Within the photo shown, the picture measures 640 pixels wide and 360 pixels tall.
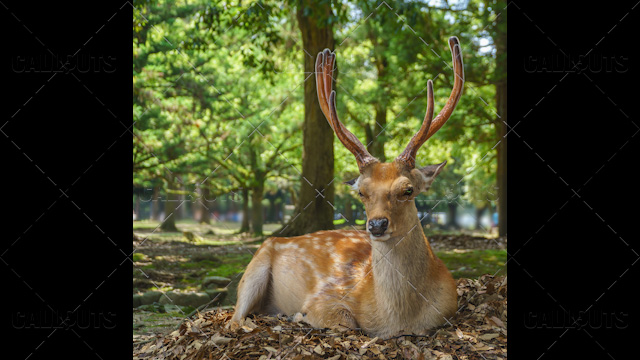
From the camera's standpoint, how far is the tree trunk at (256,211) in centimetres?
426

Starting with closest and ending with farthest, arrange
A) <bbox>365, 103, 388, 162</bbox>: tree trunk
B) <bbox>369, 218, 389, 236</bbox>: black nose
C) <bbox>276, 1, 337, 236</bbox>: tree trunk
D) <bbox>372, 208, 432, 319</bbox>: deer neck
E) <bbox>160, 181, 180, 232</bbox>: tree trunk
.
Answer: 1. <bbox>369, 218, 389, 236</bbox>: black nose
2. <bbox>372, 208, 432, 319</bbox>: deer neck
3. <bbox>160, 181, 180, 232</bbox>: tree trunk
4. <bbox>276, 1, 337, 236</bbox>: tree trunk
5. <bbox>365, 103, 388, 162</bbox>: tree trunk

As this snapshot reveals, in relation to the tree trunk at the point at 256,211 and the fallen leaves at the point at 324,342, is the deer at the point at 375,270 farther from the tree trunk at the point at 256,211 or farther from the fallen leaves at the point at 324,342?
the tree trunk at the point at 256,211

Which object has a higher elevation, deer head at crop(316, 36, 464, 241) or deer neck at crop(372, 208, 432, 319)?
deer head at crop(316, 36, 464, 241)

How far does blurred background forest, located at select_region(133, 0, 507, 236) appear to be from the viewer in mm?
4008

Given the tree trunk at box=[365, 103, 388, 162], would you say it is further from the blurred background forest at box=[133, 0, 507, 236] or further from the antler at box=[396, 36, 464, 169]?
the antler at box=[396, 36, 464, 169]

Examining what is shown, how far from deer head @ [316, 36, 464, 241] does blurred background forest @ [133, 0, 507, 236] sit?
0.47 metres

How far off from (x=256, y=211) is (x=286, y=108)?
3.54 meters

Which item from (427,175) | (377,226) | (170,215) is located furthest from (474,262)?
(170,215)

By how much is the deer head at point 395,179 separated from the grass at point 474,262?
1.38 metres

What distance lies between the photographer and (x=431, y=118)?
98.2 inches

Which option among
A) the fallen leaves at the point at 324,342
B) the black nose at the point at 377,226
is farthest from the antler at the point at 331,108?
the fallen leaves at the point at 324,342

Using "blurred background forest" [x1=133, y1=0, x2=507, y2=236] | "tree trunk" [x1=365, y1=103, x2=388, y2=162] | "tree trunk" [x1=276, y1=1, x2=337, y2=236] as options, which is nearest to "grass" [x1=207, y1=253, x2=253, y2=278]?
"blurred background forest" [x1=133, y1=0, x2=507, y2=236]
